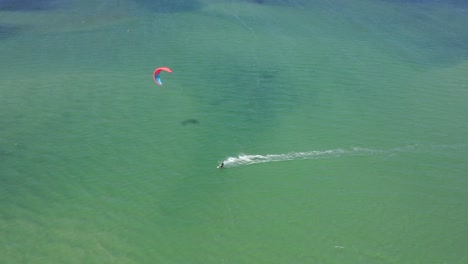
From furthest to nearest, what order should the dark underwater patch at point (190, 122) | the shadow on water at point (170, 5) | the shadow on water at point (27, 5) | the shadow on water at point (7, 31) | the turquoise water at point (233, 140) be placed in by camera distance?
1. the shadow on water at point (170, 5)
2. the shadow on water at point (27, 5)
3. the shadow on water at point (7, 31)
4. the dark underwater patch at point (190, 122)
5. the turquoise water at point (233, 140)

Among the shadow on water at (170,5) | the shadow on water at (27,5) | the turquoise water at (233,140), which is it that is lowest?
the turquoise water at (233,140)

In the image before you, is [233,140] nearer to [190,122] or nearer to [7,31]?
[190,122]

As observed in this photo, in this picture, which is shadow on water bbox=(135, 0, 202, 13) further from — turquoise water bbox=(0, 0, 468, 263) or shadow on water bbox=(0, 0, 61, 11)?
shadow on water bbox=(0, 0, 61, 11)

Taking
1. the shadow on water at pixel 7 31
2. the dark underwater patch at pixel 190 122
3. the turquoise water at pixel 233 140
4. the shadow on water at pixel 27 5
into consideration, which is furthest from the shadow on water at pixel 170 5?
the dark underwater patch at pixel 190 122

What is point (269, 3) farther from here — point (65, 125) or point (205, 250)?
point (205, 250)

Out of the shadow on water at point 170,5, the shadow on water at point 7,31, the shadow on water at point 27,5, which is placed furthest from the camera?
the shadow on water at point 170,5

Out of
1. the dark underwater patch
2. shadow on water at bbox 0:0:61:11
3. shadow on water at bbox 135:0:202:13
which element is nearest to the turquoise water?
the dark underwater patch

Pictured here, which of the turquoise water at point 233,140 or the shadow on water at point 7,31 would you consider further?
the shadow on water at point 7,31

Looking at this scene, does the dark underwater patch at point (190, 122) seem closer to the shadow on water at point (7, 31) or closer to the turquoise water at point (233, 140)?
the turquoise water at point (233, 140)
